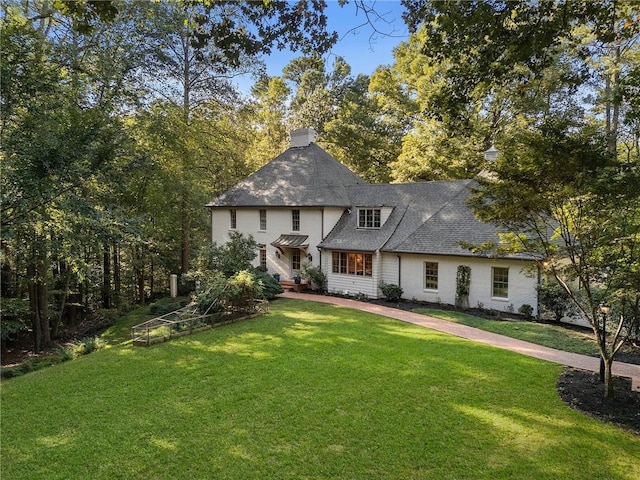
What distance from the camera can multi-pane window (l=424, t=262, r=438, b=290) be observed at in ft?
59.5

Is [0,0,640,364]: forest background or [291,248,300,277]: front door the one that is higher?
[0,0,640,364]: forest background

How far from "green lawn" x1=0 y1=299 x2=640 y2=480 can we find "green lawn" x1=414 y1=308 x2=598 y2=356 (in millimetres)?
2272

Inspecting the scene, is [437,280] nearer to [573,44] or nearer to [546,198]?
[546,198]

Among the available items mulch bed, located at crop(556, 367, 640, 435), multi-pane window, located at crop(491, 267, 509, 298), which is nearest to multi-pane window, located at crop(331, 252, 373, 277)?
multi-pane window, located at crop(491, 267, 509, 298)

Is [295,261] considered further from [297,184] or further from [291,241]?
[297,184]

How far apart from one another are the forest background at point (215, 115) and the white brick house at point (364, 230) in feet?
12.0

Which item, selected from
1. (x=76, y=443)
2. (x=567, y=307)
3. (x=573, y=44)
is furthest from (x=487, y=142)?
(x=76, y=443)

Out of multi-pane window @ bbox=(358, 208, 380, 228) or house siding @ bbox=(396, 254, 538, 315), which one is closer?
house siding @ bbox=(396, 254, 538, 315)

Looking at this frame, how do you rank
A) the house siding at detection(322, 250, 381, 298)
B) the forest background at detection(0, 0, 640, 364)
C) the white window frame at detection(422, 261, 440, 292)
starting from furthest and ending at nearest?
1. the house siding at detection(322, 250, 381, 298)
2. the white window frame at detection(422, 261, 440, 292)
3. the forest background at detection(0, 0, 640, 364)

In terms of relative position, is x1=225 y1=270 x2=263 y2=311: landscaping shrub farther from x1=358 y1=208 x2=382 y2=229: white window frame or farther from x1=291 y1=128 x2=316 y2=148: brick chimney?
x1=291 y1=128 x2=316 y2=148: brick chimney

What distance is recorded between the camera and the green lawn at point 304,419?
568cm

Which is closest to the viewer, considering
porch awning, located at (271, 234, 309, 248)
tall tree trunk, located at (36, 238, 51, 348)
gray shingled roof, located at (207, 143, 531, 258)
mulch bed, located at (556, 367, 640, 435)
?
mulch bed, located at (556, 367, 640, 435)

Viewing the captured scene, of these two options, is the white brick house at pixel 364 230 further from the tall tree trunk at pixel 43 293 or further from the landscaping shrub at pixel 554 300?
Answer: the tall tree trunk at pixel 43 293

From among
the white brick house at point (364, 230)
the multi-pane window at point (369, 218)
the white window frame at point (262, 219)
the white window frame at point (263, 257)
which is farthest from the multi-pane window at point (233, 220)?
the multi-pane window at point (369, 218)
